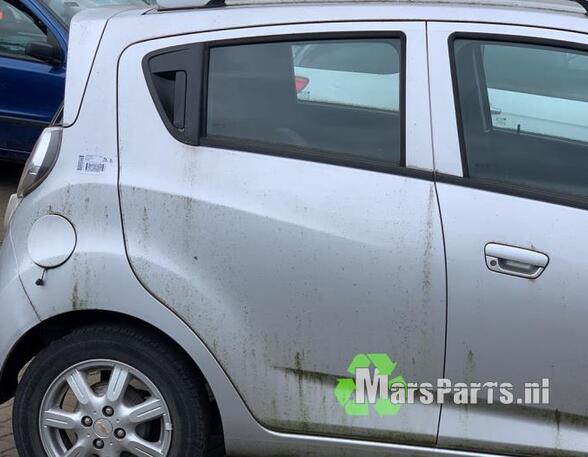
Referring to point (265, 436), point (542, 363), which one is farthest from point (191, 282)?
point (542, 363)

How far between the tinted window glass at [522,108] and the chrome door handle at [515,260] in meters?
0.25

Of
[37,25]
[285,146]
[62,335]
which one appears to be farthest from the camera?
[37,25]

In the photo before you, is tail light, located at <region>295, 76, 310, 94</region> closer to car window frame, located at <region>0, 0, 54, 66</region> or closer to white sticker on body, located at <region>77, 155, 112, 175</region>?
white sticker on body, located at <region>77, 155, 112, 175</region>

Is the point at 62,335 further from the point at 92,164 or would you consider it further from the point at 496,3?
the point at 496,3

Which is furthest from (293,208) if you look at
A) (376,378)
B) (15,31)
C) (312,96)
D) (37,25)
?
(15,31)

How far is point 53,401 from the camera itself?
366 cm

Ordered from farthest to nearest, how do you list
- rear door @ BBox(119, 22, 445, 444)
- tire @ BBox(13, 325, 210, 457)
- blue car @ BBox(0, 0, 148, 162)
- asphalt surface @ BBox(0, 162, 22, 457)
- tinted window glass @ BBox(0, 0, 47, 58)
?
tinted window glass @ BBox(0, 0, 47, 58)
blue car @ BBox(0, 0, 148, 162)
asphalt surface @ BBox(0, 162, 22, 457)
tire @ BBox(13, 325, 210, 457)
rear door @ BBox(119, 22, 445, 444)

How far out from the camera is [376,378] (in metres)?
3.38

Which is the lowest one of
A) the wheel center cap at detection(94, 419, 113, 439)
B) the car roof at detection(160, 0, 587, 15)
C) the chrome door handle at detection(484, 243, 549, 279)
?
the wheel center cap at detection(94, 419, 113, 439)

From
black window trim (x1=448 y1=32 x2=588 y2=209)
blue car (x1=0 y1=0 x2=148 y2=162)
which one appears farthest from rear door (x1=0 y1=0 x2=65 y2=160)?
black window trim (x1=448 y1=32 x2=588 y2=209)

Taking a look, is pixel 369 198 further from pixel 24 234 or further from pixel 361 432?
pixel 24 234

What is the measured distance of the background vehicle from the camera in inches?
129

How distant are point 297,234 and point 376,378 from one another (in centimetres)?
A: 50

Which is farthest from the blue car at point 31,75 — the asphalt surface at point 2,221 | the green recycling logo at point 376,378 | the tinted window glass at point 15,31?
the green recycling logo at point 376,378
